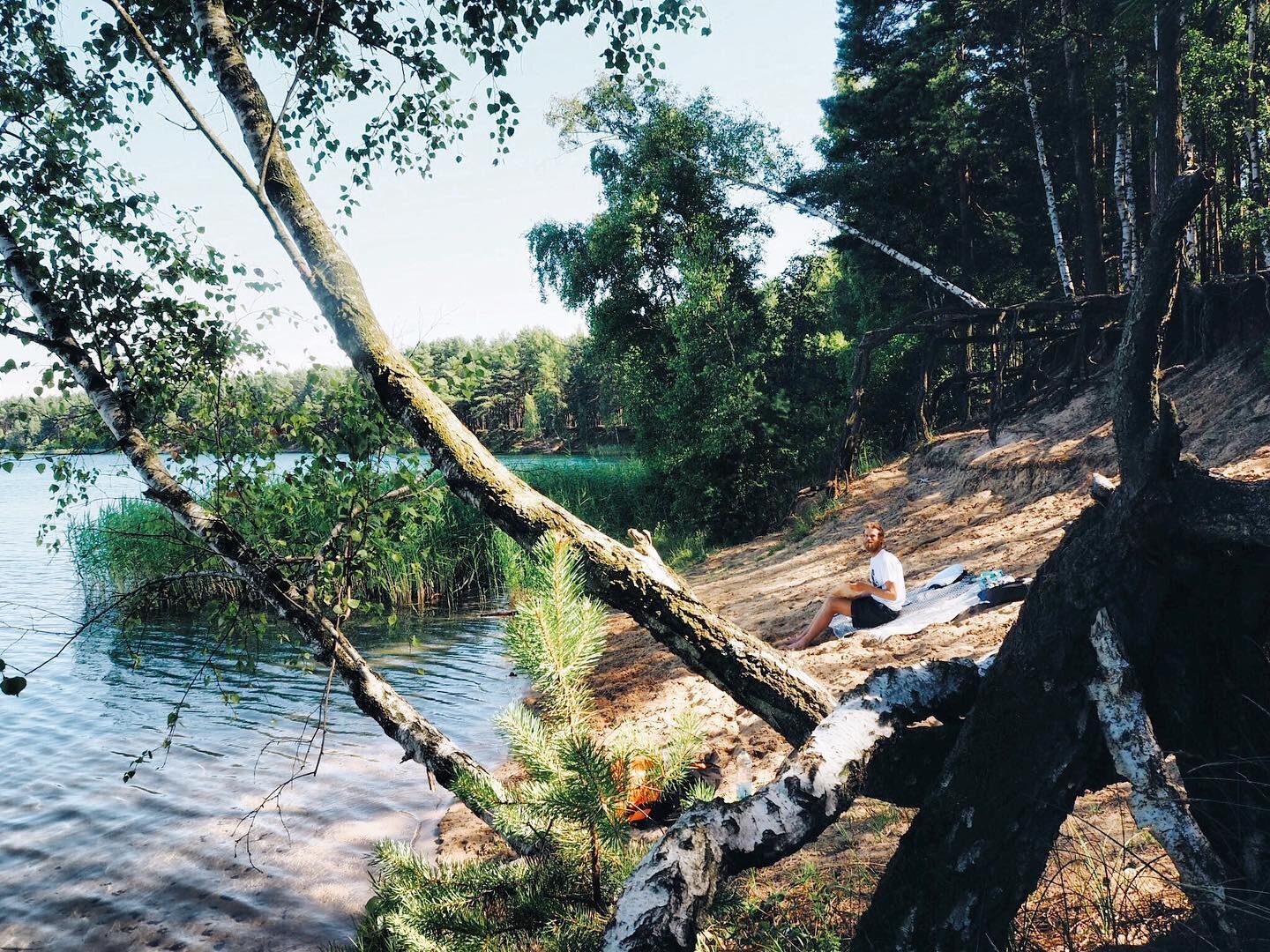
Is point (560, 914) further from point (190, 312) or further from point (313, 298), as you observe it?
point (190, 312)

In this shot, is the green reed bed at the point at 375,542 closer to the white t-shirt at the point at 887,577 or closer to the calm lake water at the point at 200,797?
the calm lake water at the point at 200,797

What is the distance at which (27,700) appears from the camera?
9.20 meters

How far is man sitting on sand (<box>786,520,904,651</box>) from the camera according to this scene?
23.6 feet

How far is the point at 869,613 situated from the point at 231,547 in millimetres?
5839

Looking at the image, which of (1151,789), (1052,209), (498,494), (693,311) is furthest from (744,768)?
(1052,209)

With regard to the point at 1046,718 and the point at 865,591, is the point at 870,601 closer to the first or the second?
the point at 865,591

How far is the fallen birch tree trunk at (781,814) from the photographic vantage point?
1727 mm

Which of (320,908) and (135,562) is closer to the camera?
(320,908)

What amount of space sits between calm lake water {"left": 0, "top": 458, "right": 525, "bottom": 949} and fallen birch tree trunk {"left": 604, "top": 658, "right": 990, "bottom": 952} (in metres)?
1.92

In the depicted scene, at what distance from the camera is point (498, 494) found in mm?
2617

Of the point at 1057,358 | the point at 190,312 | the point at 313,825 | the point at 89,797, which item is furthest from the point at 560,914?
the point at 1057,358

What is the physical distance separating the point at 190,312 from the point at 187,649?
9.39 meters

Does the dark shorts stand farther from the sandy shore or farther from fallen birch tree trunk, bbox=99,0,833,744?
fallen birch tree trunk, bbox=99,0,833,744

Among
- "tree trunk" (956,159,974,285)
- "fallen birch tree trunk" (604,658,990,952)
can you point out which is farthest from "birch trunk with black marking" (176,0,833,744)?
"tree trunk" (956,159,974,285)
